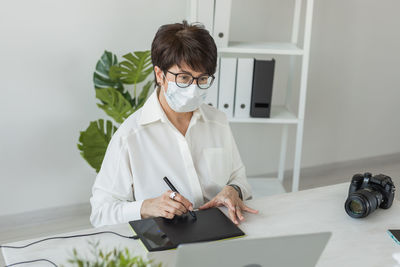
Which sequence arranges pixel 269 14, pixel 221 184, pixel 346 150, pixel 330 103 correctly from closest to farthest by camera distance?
pixel 221 184 < pixel 269 14 < pixel 330 103 < pixel 346 150

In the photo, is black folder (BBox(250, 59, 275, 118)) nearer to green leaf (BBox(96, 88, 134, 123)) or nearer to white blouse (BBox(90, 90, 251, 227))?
green leaf (BBox(96, 88, 134, 123))

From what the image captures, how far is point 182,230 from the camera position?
4.59 feet

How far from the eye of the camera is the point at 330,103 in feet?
11.5

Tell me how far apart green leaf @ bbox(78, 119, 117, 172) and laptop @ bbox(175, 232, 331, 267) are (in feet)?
5.26

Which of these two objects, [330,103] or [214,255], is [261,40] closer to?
[330,103]

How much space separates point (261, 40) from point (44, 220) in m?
1.71

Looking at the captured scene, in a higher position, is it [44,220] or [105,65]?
[105,65]

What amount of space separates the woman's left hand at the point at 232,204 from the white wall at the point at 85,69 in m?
1.42

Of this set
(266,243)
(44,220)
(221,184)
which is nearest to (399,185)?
(221,184)

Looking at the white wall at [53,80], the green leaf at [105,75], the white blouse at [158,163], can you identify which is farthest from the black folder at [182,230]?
the white wall at [53,80]

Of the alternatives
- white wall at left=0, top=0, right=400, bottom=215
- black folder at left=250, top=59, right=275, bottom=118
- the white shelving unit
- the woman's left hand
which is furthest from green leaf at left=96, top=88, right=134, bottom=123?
the woman's left hand

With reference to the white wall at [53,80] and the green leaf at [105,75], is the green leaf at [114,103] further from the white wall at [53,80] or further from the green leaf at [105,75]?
the white wall at [53,80]

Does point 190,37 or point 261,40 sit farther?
point 261,40

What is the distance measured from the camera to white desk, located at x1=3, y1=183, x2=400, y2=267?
1.29 m
